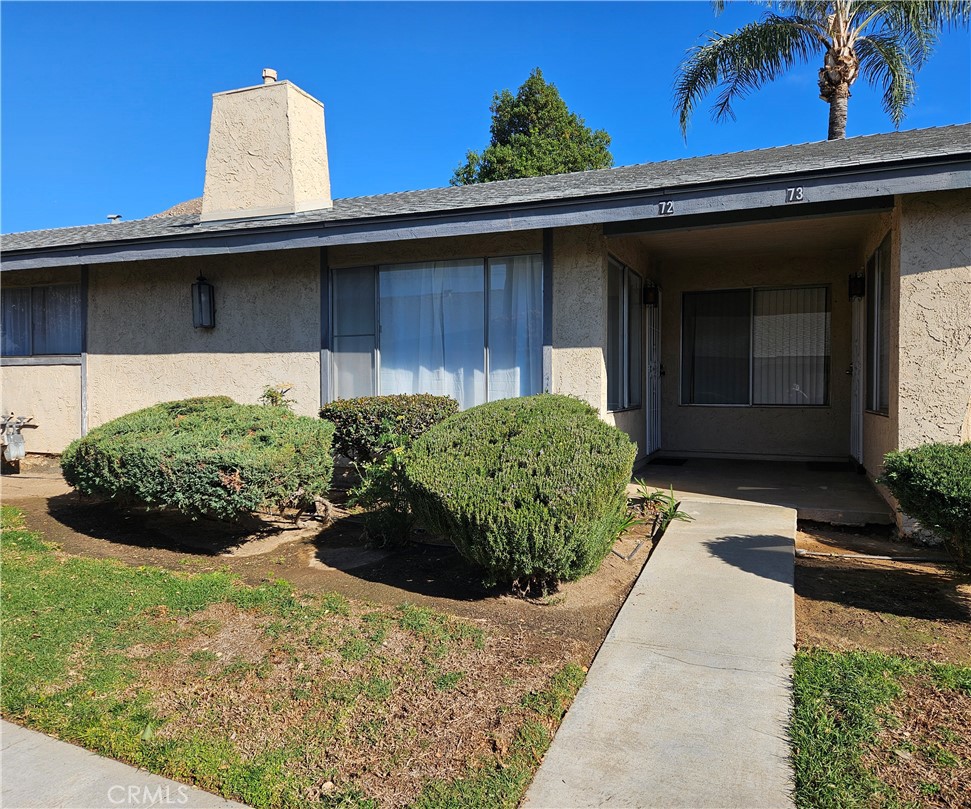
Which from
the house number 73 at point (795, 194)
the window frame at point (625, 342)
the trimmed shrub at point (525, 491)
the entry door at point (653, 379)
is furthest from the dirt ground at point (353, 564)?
the entry door at point (653, 379)

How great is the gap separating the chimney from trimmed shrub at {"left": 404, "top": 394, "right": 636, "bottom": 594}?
566cm

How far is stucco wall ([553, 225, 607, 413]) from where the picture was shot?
7051 millimetres

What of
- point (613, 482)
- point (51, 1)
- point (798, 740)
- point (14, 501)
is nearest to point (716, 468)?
point (613, 482)

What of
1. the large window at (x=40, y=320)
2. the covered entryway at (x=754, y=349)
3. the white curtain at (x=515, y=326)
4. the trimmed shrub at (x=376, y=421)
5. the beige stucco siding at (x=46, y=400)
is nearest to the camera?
the trimmed shrub at (x=376, y=421)

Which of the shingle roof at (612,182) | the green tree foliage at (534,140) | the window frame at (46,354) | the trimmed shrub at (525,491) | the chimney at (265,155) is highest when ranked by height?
the green tree foliage at (534,140)

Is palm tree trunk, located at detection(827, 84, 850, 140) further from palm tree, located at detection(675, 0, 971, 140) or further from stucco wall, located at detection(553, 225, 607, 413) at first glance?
stucco wall, located at detection(553, 225, 607, 413)

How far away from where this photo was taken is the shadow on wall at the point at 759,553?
4641 millimetres

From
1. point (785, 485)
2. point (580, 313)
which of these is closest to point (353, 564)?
point (580, 313)

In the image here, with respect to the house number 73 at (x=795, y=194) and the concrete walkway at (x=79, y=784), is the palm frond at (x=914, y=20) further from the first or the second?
the concrete walkway at (x=79, y=784)

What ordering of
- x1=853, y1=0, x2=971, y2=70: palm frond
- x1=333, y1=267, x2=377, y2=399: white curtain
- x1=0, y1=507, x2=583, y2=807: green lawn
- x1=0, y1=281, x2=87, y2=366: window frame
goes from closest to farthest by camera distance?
1. x1=0, y1=507, x2=583, y2=807: green lawn
2. x1=333, y1=267, x2=377, y2=399: white curtain
3. x1=0, y1=281, x2=87, y2=366: window frame
4. x1=853, y1=0, x2=971, y2=70: palm frond

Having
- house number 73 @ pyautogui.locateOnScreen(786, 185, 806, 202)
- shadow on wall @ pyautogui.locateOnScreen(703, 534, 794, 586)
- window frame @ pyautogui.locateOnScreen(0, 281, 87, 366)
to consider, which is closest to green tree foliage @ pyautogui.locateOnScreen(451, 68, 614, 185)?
window frame @ pyautogui.locateOnScreen(0, 281, 87, 366)

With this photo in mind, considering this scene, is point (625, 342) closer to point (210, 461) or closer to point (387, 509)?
point (387, 509)

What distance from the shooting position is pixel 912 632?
3.80 m
